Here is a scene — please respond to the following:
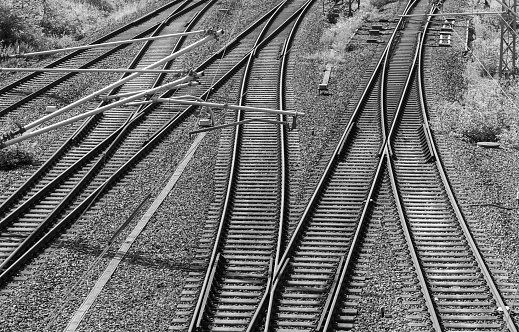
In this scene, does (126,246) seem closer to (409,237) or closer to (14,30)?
(409,237)

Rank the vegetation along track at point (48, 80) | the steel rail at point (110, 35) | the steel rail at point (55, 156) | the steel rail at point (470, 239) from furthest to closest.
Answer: the steel rail at point (110, 35), the vegetation along track at point (48, 80), the steel rail at point (55, 156), the steel rail at point (470, 239)

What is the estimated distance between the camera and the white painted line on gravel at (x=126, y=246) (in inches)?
494

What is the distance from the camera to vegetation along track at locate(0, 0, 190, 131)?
22031 millimetres

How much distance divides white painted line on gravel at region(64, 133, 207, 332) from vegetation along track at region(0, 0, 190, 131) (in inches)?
213

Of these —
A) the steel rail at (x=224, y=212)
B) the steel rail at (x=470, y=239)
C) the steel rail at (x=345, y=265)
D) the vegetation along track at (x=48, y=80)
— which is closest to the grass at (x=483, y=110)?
the steel rail at (x=470, y=239)

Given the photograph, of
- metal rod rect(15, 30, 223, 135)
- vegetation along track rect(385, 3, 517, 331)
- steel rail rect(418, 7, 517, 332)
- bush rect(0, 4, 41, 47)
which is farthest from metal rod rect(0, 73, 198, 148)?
bush rect(0, 4, 41, 47)

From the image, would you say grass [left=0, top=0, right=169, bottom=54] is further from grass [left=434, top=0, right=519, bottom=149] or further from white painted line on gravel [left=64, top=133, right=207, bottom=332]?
grass [left=434, top=0, right=519, bottom=149]

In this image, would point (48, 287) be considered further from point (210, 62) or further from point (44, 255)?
point (210, 62)

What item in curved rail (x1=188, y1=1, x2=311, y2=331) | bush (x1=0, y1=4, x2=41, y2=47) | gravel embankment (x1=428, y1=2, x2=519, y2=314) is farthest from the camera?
bush (x1=0, y1=4, x2=41, y2=47)

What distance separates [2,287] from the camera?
13.5 metres

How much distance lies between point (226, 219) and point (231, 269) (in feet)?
6.16

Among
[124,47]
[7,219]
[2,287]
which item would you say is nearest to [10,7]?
[124,47]

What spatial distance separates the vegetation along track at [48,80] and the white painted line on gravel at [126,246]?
542 cm

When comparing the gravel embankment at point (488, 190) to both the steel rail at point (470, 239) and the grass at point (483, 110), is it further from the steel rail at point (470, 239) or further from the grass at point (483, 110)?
the grass at point (483, 110)
